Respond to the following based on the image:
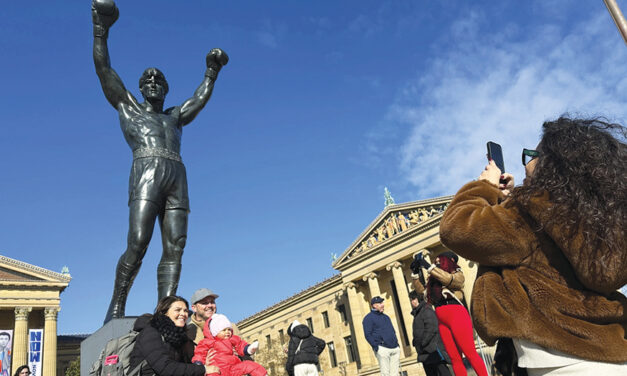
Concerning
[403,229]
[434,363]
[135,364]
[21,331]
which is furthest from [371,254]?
[135,364]

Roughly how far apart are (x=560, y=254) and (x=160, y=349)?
2560 millimetres

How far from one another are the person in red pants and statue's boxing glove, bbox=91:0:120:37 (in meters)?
3.99

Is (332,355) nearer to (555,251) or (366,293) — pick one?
(366,293)

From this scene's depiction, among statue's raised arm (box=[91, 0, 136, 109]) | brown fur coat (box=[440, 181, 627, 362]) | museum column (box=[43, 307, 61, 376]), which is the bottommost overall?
brown fur coat (box=[440, 181, 627, 362])

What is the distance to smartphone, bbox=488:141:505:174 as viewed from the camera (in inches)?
95.3

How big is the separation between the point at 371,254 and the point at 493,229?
143ft

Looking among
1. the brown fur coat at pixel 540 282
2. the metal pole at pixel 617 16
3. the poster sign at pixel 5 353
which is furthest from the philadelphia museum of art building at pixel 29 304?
the brown fur coat at pixel 540 282

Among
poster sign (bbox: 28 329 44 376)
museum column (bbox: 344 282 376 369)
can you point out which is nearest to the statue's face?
poster sign (bbox: 28 329 44 376)

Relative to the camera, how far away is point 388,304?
44.6 m

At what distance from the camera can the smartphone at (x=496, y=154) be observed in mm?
2420

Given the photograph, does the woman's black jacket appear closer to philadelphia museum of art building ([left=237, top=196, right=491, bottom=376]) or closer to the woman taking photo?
the woman taking photo

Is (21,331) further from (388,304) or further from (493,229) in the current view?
(493,229)

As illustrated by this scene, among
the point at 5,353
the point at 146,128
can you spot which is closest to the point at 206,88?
the point at 146,128

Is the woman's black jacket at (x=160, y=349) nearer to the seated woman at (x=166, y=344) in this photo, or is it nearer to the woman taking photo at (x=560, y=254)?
the seated woman at (x=166, y=344)
